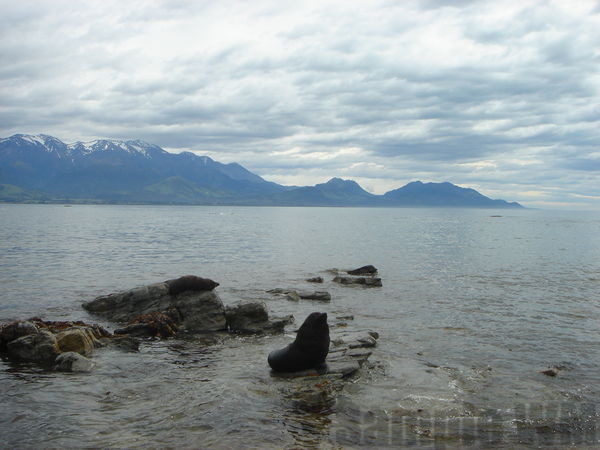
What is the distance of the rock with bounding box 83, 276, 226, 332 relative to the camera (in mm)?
20870

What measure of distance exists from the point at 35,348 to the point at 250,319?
8.30 m

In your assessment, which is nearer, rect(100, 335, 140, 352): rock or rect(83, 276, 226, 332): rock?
rect(100, 335, 140, 352): rock

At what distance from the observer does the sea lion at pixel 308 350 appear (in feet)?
47.8

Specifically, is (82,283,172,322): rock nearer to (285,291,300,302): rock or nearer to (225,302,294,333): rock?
(225,302,294,333): rock

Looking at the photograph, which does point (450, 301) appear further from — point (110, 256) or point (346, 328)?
point (110, 256)

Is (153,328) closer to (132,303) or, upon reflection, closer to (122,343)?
(122,343)

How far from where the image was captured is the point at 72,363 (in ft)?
48.3

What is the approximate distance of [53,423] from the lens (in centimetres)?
1091

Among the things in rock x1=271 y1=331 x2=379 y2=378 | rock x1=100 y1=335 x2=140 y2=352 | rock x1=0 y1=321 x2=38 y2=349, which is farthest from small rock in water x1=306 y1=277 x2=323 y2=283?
rock x1=0 y1=321 x2=38 y2=349

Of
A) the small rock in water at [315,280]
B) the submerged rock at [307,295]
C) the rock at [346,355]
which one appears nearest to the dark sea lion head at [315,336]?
the rock at [346,355]

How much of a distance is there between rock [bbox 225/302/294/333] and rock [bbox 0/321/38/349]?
7.60 m

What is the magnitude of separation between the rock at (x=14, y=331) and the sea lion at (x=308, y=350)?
8.88m

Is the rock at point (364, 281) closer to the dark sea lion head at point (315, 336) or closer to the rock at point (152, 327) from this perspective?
the rock at point (152, 327)

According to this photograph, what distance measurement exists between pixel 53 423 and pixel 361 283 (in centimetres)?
2577
